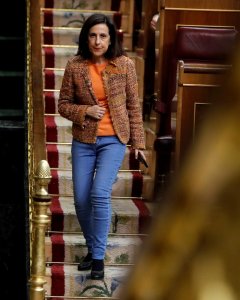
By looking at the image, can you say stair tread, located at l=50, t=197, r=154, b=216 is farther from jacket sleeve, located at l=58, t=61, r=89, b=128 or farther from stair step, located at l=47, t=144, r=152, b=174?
jacket sleeve, located at l=58, t=61, r=89, b=128

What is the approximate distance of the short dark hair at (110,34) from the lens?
5113mm

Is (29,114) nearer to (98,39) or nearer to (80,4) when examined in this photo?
(98,39)

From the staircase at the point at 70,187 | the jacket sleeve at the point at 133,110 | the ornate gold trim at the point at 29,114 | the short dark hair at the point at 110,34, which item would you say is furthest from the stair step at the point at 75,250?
the short dark hair at the point at 110,34

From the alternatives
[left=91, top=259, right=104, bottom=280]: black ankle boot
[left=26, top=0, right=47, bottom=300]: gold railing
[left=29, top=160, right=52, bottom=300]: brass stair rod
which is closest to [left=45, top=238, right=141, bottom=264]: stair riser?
[left=91, top=259, right=104, bottom=280]: black ankle boot

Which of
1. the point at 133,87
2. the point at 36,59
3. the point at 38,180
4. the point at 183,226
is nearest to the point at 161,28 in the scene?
the point at 36,59

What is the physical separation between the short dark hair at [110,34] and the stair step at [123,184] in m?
1.52

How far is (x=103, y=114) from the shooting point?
5098mm

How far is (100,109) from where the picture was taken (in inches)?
199

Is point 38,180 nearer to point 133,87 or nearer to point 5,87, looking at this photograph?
point 133,87

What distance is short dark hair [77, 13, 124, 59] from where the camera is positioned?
16.8 feet

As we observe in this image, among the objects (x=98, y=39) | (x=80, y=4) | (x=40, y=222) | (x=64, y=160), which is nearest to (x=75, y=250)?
(x=64, y=160)

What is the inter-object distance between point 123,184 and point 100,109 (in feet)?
5.27

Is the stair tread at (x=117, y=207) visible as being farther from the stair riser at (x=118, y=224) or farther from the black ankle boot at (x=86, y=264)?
the black ankle boot at (x=86, y=264)

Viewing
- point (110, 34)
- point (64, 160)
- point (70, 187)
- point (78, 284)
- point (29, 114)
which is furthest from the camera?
point (64, 160)
